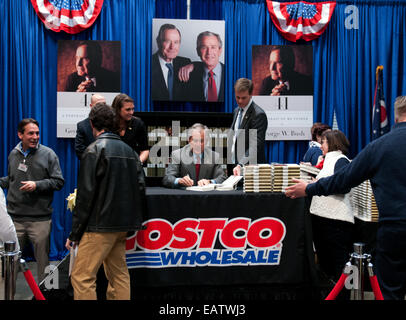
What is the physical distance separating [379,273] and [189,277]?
5.24 feet

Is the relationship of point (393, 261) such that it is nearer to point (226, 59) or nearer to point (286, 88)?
point (286, 88)

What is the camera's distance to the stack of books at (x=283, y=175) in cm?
345

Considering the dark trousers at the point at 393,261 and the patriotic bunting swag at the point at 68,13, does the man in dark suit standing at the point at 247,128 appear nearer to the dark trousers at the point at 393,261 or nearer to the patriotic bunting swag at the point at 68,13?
the dark trousers at the point at 393,261

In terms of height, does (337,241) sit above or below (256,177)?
below

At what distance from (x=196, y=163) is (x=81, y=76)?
2.70 metres

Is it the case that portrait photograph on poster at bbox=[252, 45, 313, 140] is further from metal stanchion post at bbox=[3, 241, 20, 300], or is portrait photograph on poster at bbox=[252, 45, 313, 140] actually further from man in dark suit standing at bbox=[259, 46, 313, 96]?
metal stanchion post at bbox=[3, 241, 20, 300]

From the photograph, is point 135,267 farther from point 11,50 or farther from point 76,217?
point 11,50

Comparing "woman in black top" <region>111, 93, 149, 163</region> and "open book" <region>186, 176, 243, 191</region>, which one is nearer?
"open book" <region>186, 176, 243, 191</region>

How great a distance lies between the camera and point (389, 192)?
227 centimetres

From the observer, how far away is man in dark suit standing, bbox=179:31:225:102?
5875mm

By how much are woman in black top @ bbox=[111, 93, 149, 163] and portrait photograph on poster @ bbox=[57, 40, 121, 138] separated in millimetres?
1914

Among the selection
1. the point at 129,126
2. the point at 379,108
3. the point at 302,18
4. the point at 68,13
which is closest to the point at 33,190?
the point at 129,126

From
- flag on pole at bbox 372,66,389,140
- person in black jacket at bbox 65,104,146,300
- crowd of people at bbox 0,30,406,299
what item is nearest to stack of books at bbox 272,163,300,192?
crowd of people at bbox 0,30,406,299

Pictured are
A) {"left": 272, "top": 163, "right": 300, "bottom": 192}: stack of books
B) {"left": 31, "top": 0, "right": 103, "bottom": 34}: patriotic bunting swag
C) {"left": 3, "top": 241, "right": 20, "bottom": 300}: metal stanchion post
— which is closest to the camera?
{"left": 3, "top": 241, "right": 20, "bottom": 300}: metal stanchion post
